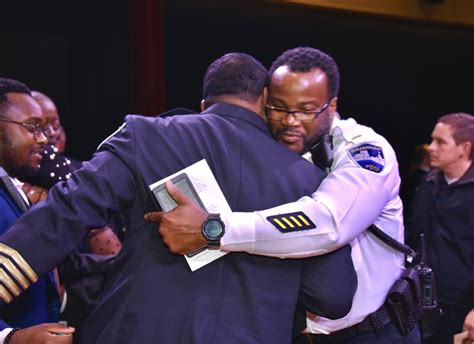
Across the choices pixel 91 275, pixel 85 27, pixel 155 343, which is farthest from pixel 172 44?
pixel 155 343

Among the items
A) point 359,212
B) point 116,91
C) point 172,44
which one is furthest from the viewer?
point 172,44

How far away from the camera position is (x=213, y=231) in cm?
167

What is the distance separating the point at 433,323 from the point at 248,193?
37.9 inches

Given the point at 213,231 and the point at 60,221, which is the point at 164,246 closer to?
the point at 213,231

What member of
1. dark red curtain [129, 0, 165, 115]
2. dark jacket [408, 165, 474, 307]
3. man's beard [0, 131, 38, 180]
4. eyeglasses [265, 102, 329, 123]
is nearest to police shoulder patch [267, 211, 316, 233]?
eyeglasses [265, 102, 329, 123]

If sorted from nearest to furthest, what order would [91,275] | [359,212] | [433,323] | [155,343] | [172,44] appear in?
1. [155,343]
2. [359,212]
3. [433,323]
4. [91,275]
5. [172,44]

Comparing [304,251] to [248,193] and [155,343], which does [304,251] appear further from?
[155,343]

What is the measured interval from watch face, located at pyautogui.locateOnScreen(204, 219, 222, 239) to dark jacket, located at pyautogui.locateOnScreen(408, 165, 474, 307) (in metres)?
2.33

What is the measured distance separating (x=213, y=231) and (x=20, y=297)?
73 centimetres

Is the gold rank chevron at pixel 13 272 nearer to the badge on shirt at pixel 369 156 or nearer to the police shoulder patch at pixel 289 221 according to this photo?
the police shoulder patch at pixel 289 221

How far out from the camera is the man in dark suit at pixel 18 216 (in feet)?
5.25

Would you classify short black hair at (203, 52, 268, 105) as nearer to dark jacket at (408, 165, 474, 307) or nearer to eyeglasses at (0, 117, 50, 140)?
eyeglasses at (0, 117, 50, 140)

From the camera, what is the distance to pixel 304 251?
67.8 inches

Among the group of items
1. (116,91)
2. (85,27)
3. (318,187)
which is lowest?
(116,91)
